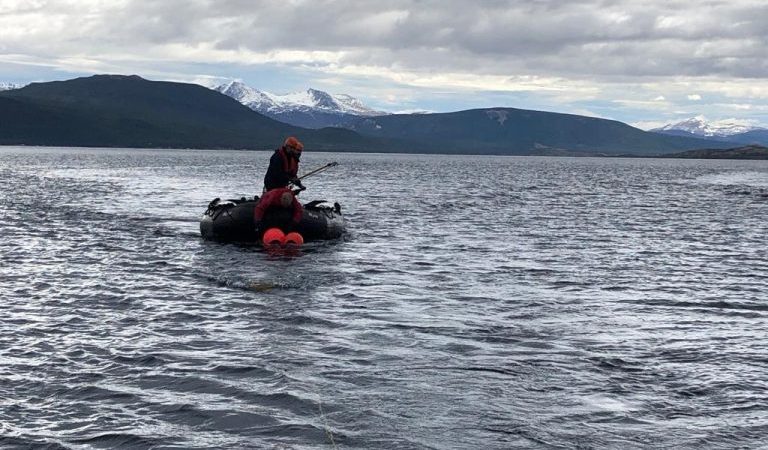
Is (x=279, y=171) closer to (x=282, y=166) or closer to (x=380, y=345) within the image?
(x=282, y=166)

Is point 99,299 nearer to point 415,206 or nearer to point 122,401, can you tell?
point 122,401

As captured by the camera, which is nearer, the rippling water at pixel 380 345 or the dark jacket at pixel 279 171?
the rippling water at pixel 380 345

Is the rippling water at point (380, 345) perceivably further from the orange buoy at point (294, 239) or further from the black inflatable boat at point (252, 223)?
the orange buoy at point (294, 239)

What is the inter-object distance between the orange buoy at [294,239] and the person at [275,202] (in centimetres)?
54

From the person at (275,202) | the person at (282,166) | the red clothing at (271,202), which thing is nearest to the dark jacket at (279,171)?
the person at (282,166)

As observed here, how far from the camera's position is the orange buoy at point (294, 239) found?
2443 centimetres

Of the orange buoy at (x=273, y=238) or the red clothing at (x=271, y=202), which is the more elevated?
the red clothing at (x=271, y=202)

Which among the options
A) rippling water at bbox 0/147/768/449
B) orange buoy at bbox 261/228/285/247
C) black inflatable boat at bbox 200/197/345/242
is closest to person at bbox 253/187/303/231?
black inflatable boat at bbox 200/197/345/242

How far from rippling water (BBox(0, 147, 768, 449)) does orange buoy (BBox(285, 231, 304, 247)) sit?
33.8 inches

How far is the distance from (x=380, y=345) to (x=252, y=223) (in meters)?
13.0

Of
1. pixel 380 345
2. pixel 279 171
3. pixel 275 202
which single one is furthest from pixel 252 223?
pixel 380 345

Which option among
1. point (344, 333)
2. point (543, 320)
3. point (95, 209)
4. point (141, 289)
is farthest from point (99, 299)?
point (95, 209)

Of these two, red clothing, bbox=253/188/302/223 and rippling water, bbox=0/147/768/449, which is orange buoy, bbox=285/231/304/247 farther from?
rippling water, bbox=0/147/768/449

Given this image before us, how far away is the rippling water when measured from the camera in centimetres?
913
